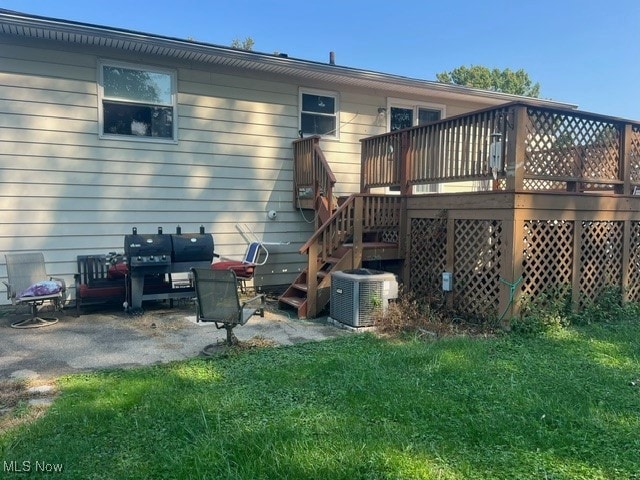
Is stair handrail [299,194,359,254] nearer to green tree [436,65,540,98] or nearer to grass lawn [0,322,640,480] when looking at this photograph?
grass lawn [0,322,640,480]

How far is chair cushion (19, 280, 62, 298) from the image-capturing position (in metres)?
5.87

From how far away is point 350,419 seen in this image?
3092 millimetres

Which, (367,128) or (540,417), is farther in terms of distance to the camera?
(367,128)

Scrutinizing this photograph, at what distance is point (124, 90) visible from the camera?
724 centimetres

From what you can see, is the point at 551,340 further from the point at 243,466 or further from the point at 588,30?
the point at 588,30

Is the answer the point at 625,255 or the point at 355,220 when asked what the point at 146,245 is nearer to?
the point at 355,220

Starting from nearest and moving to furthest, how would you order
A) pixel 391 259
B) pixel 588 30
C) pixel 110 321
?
pixel 110 321
pixel 391 259
pixel 588 30

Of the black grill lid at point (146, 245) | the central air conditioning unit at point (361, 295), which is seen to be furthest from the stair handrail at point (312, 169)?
the black grill lid at point (146, 245)

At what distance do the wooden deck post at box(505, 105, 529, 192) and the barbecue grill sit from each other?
4021mm

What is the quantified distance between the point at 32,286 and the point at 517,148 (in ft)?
19.7

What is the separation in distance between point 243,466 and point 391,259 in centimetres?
497

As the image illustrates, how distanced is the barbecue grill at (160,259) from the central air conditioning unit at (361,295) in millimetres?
1996

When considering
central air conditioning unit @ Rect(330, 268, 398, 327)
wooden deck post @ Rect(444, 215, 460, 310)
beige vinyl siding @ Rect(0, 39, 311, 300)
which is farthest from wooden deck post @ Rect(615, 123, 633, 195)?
beige vinyl siding @ Rect(0, 39, 311, 300)

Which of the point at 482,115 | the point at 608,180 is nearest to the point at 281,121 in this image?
the point at 482,115
